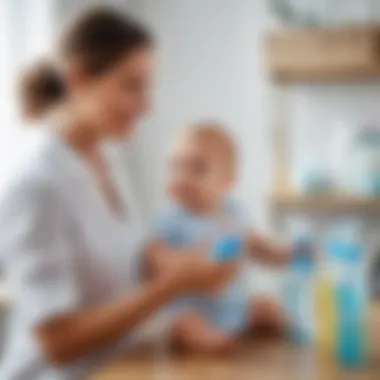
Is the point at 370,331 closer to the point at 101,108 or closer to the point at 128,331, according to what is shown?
the point at 128,331

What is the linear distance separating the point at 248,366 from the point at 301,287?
0.39 feet

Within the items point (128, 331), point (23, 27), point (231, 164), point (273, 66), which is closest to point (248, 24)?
point (273, 66)

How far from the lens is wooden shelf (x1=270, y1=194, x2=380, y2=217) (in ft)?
3.71

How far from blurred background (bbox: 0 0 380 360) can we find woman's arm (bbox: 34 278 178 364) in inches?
4.1

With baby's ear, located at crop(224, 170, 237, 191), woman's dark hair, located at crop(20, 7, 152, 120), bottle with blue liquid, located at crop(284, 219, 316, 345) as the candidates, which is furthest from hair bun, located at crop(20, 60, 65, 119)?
bottle with blue liquid, located at crop(284, 219, 316, 345)

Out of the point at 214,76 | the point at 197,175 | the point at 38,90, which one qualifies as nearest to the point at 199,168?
the point at 197,175

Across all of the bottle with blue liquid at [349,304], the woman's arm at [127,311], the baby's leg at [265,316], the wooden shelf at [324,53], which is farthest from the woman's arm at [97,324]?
the wooden shelf at [324,53]

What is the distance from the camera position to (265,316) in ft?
3.71

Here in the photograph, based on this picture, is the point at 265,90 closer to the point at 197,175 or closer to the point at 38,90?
the point at 197,175

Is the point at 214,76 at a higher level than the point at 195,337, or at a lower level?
higher

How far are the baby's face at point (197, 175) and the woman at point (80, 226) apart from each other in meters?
0.07

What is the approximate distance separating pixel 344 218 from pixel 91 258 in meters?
0.32

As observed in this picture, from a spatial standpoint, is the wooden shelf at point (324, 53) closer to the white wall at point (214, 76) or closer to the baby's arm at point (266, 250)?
the white wall at point (214, 76)

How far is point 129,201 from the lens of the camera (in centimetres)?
115
